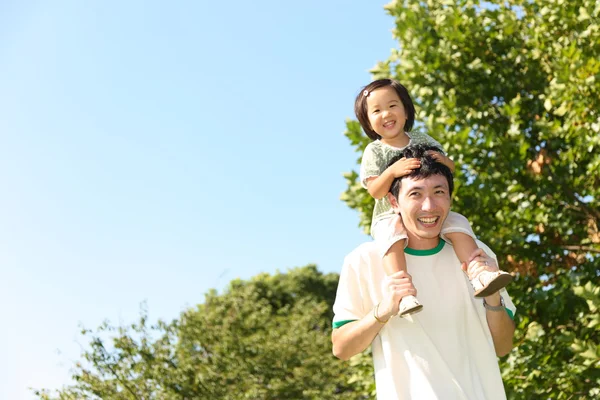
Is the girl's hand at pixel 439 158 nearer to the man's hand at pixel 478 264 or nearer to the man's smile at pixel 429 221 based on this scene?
the man's smile at pixel 429 221

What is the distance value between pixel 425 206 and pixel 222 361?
57.5 feet

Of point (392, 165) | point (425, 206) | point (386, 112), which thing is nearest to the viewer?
point (425, 206)

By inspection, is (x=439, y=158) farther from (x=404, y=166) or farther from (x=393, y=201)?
(x=393, y=201)

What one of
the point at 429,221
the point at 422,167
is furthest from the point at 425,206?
the point at 422,167

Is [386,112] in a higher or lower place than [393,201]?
higher

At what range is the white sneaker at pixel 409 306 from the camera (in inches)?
138

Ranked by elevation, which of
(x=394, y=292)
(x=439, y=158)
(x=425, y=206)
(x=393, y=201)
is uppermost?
(x=439, y=158)

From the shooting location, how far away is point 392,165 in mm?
4125

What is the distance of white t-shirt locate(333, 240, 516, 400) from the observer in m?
3.69

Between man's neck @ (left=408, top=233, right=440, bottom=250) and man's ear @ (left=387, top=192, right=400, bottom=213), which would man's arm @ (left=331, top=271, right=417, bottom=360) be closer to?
man's neck @ (left=408, top=233, right=440, bottom=250)

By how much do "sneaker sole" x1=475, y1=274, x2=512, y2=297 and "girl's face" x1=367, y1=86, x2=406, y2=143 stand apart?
1.14m

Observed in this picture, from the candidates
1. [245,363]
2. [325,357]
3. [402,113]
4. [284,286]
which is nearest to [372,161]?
[402,113]

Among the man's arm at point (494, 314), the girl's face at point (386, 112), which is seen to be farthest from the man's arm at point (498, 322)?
the girl's face at point (386, 112)

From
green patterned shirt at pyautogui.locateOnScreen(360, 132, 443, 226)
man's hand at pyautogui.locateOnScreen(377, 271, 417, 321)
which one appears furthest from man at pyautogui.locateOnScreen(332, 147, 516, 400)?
green patterned shirt at pyautogui.locateOnScreen(360, 132, 443, 226)
